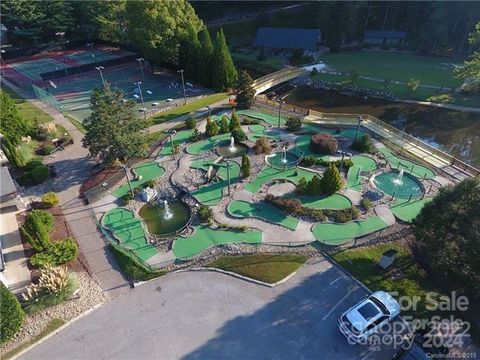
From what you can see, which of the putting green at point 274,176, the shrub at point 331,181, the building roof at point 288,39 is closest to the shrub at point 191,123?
the putting green at point 274,176

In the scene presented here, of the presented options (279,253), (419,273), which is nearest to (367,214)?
(419,273)

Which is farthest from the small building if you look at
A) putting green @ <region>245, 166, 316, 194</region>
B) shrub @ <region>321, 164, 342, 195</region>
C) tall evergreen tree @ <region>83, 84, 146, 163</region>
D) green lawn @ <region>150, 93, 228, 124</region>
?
tall evergreen tree @ <region>83, 84, 146, 163</region>

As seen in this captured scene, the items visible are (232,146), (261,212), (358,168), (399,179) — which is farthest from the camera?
(232,146)

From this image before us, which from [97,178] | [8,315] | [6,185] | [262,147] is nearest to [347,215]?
[262,147]

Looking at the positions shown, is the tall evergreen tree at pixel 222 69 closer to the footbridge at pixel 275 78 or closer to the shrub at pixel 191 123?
the footbridge at pixel 275 78

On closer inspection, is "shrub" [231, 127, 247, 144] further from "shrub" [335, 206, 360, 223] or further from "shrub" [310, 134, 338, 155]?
"shrub" [335, 206, 360, 223]

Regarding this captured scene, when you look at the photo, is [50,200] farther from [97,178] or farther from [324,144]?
[324,144]

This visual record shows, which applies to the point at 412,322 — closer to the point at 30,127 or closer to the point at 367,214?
the point at 367,214
